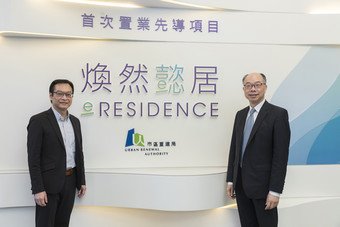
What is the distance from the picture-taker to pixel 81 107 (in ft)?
10.3

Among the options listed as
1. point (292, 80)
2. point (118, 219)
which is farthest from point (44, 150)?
point (292, 80)

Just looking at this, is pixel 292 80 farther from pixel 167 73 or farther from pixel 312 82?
pixel 167 73

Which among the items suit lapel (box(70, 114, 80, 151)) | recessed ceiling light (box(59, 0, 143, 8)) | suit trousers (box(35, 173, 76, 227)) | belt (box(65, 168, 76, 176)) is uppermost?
recessed ceiling light (box(59, 0, 143, 8))

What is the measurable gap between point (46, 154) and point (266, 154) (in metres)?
1.58

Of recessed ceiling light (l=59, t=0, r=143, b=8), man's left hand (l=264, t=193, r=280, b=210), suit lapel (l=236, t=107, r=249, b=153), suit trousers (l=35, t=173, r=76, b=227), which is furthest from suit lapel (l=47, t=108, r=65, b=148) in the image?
man's left hand (l=264, t=193, r=280, b=210)

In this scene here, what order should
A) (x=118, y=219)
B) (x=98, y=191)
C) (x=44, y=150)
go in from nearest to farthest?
1. (x=44, y=150)
2. (x=98, y=191)
3. (x=118, y=219)

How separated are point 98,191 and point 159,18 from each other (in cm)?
159

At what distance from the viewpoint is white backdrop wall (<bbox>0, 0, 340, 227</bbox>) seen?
296 centimetres

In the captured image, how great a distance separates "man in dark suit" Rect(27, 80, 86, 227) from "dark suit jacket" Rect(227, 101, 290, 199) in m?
1.28

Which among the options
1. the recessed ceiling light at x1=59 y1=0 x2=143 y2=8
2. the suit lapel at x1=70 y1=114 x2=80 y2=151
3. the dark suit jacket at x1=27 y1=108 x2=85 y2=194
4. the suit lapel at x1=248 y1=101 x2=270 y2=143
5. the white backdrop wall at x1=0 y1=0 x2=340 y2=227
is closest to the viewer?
the dark suit jacket at x1=27 y1=108 x2=85 y2=194

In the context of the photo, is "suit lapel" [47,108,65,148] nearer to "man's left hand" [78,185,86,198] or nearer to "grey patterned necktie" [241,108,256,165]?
"man's left hand" [78,185,86,198]

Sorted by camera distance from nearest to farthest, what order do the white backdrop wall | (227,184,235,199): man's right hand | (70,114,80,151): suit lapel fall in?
1. (70,114,80,151): suit lapel
2. (227,184,235,199): man's right hand
3. the white backdrop wall

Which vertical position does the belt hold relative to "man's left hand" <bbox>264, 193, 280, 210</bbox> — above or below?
above

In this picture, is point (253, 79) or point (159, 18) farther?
point (159, 18)
